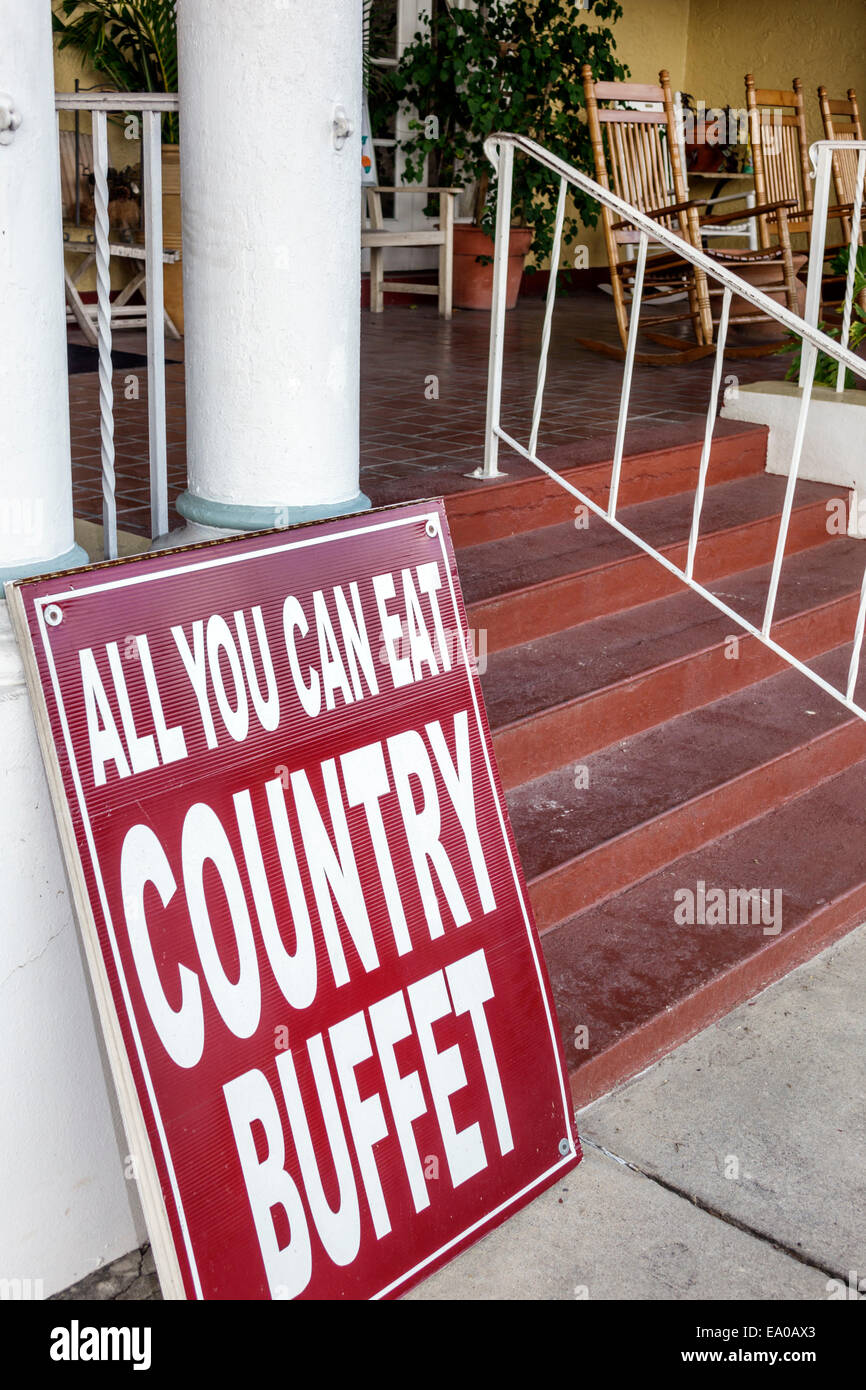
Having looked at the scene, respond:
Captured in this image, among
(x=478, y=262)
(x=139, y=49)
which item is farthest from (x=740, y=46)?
(x=139, y=49)

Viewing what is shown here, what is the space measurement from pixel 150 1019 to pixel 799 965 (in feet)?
5.09

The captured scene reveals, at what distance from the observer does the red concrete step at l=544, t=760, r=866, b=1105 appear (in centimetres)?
228

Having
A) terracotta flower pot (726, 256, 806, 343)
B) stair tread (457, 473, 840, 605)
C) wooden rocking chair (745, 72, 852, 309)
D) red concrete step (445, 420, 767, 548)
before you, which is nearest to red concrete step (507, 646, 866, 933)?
stair tread (457, 473, 840, 605)

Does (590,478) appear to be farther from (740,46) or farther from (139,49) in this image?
(740,46)

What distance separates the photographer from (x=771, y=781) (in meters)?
3.01

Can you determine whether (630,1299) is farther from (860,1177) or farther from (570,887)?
(570,887)

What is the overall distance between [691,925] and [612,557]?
1.10 m

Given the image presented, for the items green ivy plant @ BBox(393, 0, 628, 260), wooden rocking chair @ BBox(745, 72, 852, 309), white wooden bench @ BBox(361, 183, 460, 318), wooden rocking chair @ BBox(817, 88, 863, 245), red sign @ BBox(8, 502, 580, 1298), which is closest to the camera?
red sign @ BBox(8, 502, 580, 1298)

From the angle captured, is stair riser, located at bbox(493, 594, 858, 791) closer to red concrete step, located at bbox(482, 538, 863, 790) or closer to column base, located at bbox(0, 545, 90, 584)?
red concrete step, located at bbox(482, 538, 863, 790)

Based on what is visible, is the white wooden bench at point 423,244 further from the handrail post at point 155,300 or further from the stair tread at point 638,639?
the handrail post at point 155,300

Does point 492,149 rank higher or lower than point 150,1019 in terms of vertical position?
higher

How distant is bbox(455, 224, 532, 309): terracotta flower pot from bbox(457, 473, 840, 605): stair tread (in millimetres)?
3244

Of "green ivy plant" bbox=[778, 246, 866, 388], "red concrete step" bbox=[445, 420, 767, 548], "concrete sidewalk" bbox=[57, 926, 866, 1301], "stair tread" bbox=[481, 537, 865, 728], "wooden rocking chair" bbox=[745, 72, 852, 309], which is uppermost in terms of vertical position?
"wooden rocking chair" bbox=[745, 72, 852, 309]
